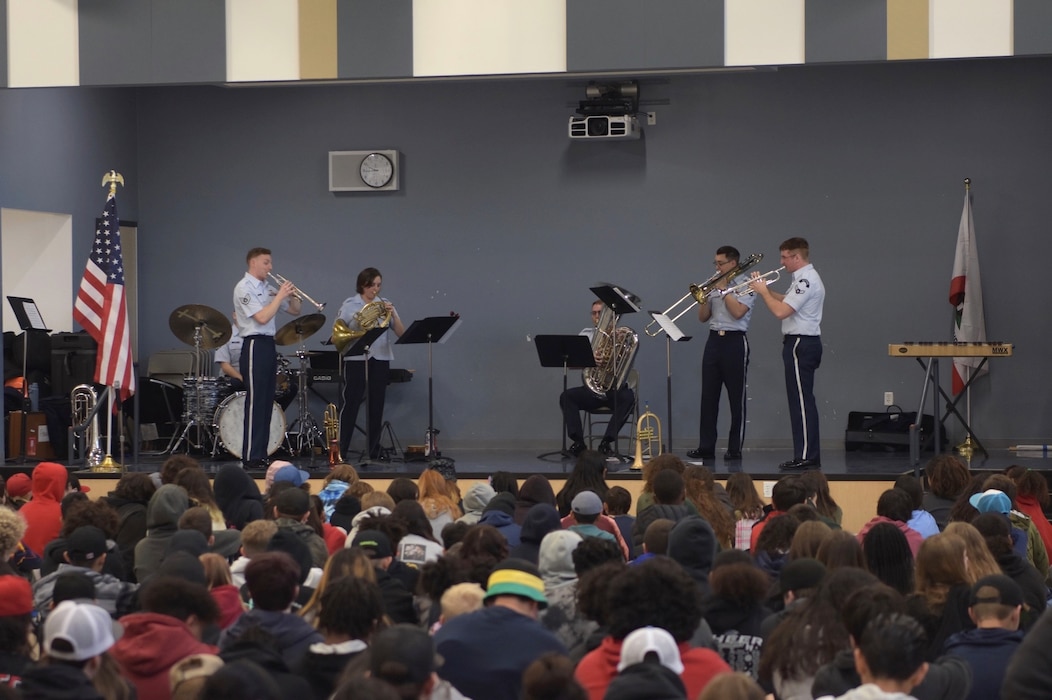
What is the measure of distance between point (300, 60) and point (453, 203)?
3.07 m

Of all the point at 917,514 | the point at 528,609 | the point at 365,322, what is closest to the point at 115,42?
the point at 365,322

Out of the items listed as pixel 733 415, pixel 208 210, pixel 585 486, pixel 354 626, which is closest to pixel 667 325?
pixel 733 415

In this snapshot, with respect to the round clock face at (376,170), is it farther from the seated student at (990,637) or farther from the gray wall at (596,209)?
the seated student at (990,637)

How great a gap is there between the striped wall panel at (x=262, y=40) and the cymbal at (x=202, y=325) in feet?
6.40

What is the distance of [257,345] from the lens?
10.0 m

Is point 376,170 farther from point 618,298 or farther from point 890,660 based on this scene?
point 890,660

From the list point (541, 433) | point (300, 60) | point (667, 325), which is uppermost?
point (300, 60)

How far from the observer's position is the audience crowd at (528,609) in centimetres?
319

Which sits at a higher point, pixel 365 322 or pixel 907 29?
pixel 907 29

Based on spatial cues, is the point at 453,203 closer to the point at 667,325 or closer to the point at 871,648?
the point at 667,325

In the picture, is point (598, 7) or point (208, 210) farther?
point (208, 210)

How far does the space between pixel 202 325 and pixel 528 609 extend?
7.32 metres

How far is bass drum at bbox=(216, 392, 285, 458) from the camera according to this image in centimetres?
1072

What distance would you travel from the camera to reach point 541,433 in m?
12.4
